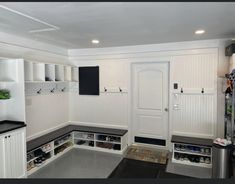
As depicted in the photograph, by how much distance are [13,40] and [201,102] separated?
377cm

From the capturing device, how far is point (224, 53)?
139 inches

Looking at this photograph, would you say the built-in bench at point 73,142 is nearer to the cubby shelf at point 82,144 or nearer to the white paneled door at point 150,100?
the cubby shelf at point 82,144

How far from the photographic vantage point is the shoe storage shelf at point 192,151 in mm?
3434

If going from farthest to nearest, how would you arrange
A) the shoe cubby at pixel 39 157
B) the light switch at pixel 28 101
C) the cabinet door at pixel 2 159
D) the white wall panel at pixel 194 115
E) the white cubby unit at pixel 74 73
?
the white cubby unit at pixel 74 73, the white wall panel at pixel 194 115, the light switch at pixel 28 101, the shoe cubby at pixel 39 157, the cabinet door at pixel 2 159

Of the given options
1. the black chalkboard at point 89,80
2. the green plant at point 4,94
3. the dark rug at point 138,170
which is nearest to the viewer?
the green plant at point 4,94

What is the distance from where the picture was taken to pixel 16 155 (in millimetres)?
2750

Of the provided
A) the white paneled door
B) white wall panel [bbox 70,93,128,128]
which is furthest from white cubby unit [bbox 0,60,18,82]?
the white paneled door

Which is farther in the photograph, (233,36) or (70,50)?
(70,50)

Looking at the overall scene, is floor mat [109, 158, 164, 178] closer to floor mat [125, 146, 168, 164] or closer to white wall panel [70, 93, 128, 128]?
floor mat [125, 146, 168, 164]

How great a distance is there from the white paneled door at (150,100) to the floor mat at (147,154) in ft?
1.07

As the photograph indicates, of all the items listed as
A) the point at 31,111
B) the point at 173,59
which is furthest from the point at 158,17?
the point at 31,111

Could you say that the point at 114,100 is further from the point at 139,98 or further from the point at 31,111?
the point at 31,111

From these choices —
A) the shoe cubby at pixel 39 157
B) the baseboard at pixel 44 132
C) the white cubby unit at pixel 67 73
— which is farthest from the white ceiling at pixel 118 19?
the shoe cubby at pixel 39 157

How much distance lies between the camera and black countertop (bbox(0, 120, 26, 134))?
2.61 m
